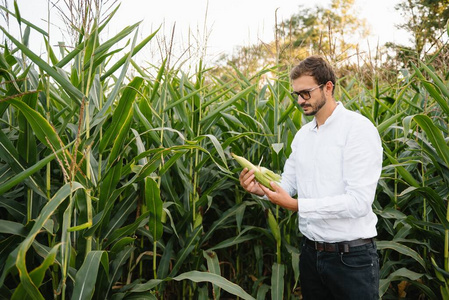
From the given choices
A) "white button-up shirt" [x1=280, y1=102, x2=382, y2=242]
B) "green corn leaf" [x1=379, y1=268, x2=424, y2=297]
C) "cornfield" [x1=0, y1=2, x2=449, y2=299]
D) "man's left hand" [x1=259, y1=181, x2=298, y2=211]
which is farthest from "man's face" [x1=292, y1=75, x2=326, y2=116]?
A: "green corn leaf" [x1=379, y1=268, x2=424, y2=297]

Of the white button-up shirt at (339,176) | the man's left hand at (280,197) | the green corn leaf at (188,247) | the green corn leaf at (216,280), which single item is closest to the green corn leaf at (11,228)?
the green corn leaf at (216,280)

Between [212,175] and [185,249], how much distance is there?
22.6 inches

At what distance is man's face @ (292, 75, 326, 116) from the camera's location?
2.10 metres

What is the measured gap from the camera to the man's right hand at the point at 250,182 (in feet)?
6.66

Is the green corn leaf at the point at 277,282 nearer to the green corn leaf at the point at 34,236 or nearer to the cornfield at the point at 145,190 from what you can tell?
the cornfield at the point at 145,190

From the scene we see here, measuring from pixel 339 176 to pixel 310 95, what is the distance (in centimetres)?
47

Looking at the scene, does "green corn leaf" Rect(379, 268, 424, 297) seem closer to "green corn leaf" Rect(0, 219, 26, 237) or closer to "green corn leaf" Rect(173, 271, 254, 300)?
"green corn leaf" Rect(173, 271, 254, 300)

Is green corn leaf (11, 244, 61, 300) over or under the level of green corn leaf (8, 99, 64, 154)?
under

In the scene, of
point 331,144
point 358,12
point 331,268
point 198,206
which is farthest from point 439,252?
point 358,12

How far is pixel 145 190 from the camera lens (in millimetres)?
1893

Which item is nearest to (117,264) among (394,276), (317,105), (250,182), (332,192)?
(250,182)

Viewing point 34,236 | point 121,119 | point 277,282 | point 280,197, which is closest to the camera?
point 34,236

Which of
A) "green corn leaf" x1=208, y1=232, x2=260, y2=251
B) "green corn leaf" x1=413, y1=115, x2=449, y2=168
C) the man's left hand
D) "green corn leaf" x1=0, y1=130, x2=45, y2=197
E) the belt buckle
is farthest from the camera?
"green corn leaf" x1=208, y1=232, x2=260, y2=251

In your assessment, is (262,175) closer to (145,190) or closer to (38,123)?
(145,190)
